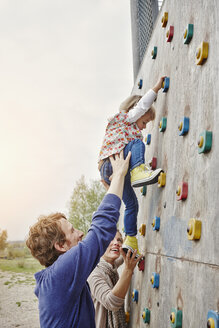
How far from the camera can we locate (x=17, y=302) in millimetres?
7262

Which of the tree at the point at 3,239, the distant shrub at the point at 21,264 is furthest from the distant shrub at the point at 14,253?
the tree at the point at 3,239

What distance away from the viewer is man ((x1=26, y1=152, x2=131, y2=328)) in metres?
1.52

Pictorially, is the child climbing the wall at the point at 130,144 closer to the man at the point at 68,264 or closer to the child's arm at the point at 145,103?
the child's arm at the point at 145,103

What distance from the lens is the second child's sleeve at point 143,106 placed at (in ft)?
8.16

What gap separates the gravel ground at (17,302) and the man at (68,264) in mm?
5407

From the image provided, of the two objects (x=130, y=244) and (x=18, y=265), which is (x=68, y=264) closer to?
(x=130, y=244)

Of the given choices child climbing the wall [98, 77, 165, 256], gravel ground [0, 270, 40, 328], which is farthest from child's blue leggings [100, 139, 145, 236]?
gravel ground [0, 270, 40, 328]

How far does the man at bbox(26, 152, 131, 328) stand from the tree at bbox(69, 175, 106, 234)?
40.0 feet

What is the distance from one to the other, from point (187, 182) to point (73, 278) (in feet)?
2.45

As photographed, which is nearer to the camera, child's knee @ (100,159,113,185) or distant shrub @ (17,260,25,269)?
child's knee @ (100,159,113,185)

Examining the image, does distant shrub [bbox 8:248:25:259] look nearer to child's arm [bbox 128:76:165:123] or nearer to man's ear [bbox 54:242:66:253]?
child's arm [bbox 128:76:165:123]

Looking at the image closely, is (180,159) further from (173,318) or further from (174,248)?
(173,318)

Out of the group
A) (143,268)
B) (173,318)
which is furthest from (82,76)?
(173,318)

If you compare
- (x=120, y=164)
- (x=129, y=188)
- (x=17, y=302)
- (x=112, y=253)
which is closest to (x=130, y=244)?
(x=129, y=188)
